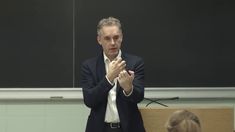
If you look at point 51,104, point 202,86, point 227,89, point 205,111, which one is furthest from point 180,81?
point 51,104

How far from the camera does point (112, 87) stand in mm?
2674

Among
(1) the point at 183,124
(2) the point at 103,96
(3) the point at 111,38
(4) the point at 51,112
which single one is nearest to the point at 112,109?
(2) the point at 103,96

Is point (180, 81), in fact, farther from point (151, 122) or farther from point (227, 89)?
point (151, 122)

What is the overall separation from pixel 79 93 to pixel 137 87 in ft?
4.22

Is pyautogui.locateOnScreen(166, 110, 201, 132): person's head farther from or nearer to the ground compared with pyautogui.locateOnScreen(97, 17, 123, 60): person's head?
nearer to the ground

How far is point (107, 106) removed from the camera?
2.73 m

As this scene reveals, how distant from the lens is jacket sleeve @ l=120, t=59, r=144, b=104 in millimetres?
2643

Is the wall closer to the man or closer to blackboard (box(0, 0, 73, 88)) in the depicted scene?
blackboard (box(0, 0, 73, 88))

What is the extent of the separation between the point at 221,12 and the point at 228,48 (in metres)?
0.35

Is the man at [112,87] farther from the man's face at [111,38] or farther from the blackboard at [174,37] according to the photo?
the blackboard at [174,37]

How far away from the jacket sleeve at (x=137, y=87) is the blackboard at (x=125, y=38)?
1.05 meters

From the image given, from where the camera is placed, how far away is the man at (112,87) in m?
2.62

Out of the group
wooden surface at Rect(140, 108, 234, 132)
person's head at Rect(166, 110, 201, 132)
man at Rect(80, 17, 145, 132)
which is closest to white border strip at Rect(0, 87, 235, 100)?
wooden surface at Rect(140, 108, 234, 132)

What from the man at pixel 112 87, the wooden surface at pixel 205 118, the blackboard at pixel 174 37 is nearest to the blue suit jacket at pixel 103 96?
the man at pixel 112 87
